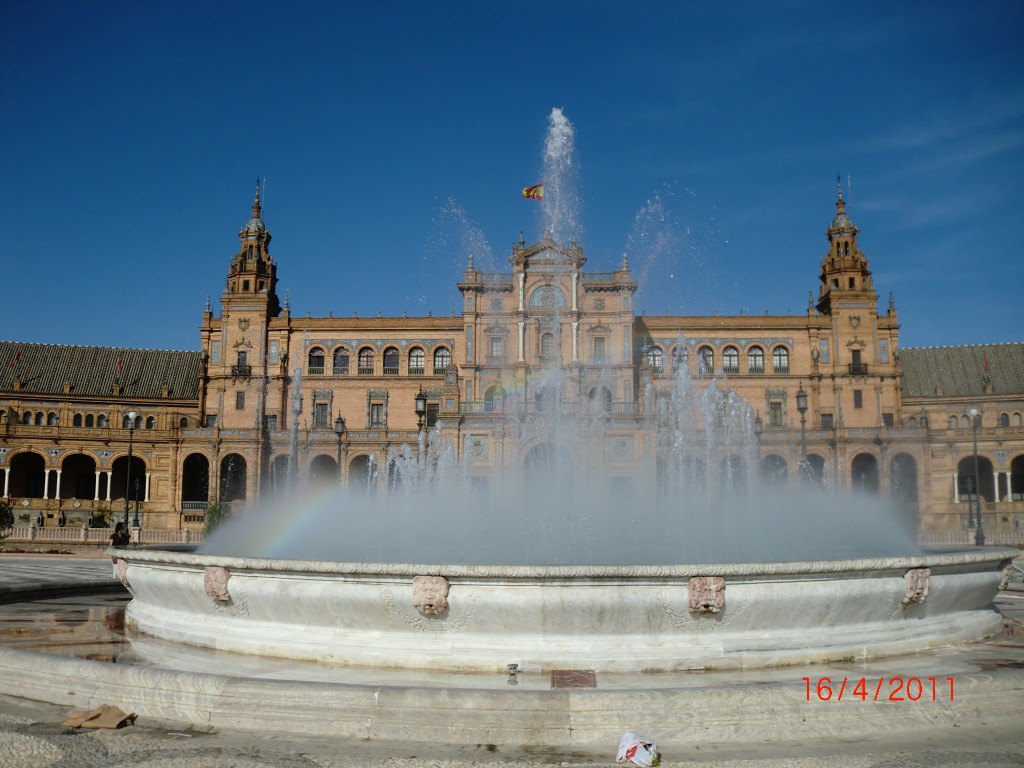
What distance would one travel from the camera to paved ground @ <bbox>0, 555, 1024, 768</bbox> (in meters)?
5.80

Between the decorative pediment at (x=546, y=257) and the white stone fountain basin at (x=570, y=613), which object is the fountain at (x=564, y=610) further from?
the decorative pediment at (x=546, y=257)

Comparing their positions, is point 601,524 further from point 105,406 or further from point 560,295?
point 105,406

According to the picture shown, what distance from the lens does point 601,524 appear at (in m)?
18.4

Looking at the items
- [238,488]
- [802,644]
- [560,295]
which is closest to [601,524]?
[802,644]

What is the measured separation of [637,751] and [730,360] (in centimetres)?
6038

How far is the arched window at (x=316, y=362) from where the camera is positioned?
6412 cm

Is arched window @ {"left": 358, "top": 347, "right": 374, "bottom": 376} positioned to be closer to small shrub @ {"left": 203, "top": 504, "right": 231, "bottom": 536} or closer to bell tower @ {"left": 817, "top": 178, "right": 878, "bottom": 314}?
small shrub @ {"left": 203, "top": 504, "right": 231, "bottom": 536}

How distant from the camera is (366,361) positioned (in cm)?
6538

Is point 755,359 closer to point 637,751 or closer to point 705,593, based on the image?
point 705,593

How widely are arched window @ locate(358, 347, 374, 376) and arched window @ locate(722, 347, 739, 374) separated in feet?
82.9

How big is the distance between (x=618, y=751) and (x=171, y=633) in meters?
5.42

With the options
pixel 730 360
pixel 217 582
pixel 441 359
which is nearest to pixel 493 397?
pixel 441 359

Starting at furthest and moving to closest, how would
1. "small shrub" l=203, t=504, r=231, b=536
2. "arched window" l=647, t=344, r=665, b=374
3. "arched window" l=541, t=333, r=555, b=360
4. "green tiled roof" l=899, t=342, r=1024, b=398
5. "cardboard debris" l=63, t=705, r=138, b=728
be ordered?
1. "green tiled roof" l=899, t=342, r=1024, b=398
2. "arched window" l=647, t=344, r=665, b=374
3. "arched window" l=541, t=333, r=555, b=360
4. "small shrub" l=203, t=504, r=231, b=536
5. "cardboard debris" l=63, t=705, r=138, b=728

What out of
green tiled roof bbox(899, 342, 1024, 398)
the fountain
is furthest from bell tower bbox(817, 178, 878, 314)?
the fountain
